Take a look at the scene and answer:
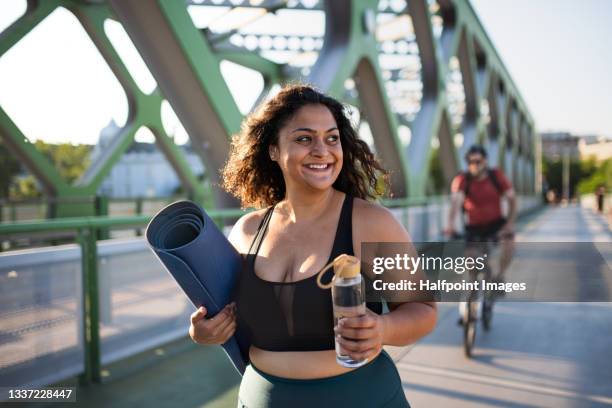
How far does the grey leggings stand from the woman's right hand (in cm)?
16

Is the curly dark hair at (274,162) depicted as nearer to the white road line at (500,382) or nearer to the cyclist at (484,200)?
the white road line at (500,382)

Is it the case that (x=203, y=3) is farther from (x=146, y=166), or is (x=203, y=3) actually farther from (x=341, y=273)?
(x=146, y=166)

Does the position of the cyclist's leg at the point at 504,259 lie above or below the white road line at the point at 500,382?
above

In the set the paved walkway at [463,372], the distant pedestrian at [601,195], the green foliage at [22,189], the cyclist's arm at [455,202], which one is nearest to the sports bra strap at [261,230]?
the paved walkway at [463,372]

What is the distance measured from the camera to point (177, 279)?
4.50ft

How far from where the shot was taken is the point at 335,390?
138 centimetres

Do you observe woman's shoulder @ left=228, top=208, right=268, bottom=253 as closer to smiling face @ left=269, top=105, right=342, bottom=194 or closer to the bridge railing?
smiling face @ left=269, top=105, right=342, bottom=194

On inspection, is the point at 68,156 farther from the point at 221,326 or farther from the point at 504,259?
the point at 221,326

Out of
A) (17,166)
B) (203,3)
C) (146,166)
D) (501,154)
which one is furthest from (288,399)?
(146,166)

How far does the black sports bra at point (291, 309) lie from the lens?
137cm

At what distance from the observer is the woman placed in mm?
1372

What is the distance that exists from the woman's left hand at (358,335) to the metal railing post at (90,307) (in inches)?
115

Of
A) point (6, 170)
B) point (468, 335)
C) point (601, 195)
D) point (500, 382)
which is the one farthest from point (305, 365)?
point (601, 195)

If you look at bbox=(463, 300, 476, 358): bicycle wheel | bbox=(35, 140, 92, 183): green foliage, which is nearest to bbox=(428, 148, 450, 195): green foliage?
bbox=(35, 140, 92, 183): green foliage
